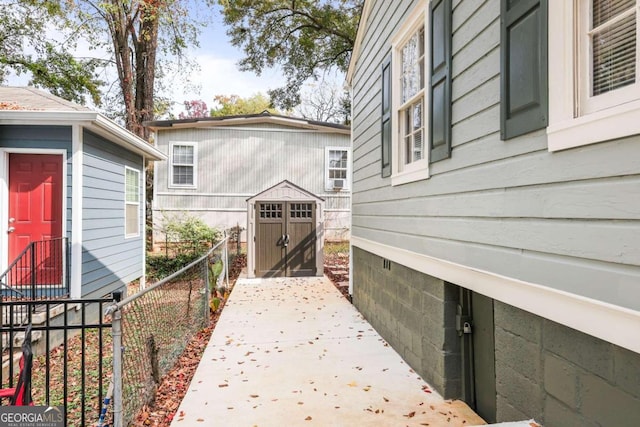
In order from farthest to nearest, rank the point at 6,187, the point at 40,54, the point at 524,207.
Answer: the point at 40,54 → the point at 6,187 → the point at 524,207

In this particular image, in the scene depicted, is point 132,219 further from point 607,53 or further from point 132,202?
point 607,53

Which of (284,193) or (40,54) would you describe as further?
(40,54)

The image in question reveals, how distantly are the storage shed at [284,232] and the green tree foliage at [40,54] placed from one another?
40.8 ft

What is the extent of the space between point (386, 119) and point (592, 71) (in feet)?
9.89

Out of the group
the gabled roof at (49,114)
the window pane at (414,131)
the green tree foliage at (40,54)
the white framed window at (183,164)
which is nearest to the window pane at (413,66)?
the window pane at (414,131)

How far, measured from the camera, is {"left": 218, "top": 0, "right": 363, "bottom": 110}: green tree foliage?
17375mm

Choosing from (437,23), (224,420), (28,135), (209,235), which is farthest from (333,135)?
(224,420)

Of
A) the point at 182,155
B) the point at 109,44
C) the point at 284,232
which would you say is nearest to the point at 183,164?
the point at 182,155

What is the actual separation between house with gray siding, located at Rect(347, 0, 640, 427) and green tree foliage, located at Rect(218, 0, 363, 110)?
14924mm

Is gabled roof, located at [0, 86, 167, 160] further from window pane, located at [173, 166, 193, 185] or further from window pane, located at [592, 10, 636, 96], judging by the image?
window pane, located at [173, 166, 193, 185]

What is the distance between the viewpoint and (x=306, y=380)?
360 cm

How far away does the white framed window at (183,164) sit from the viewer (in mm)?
13484

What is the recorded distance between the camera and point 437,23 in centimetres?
327

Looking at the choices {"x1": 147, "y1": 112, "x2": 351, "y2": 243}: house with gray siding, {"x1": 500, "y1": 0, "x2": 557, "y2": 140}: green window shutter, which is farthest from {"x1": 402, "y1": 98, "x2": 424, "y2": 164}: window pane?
{"x1": 147, "y1": 112, "x2": 351, "y2": 243}: house with gray siding
